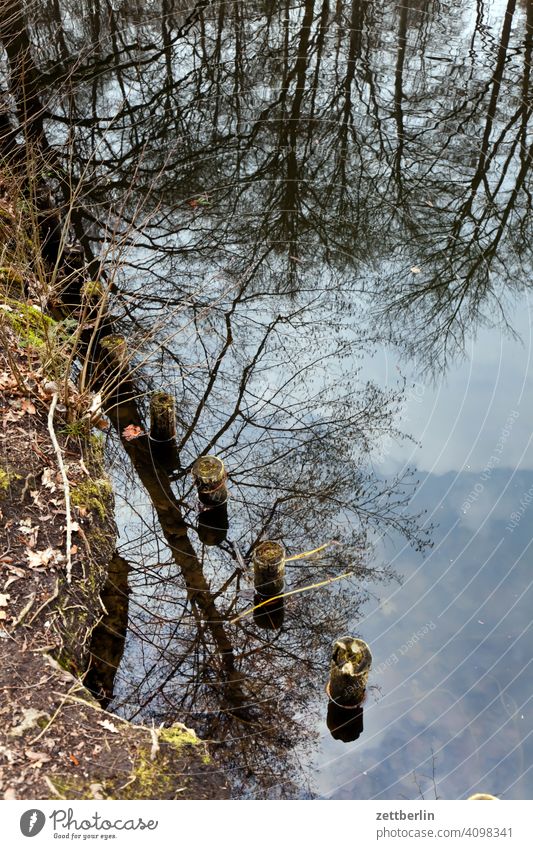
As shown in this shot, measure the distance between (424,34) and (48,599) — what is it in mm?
11607

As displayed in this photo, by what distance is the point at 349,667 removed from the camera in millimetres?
5078

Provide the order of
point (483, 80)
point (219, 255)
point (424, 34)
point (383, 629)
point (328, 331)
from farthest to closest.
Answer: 1. point (424, 34)
2. point (483, 80)
3. point (219, 255)
4. point (328, 331)
5. point (383, 629)

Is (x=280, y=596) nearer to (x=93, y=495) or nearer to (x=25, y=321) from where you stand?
(x=93, y=495)

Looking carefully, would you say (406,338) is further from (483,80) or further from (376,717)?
(483,80)

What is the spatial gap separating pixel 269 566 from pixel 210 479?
1.01 meters


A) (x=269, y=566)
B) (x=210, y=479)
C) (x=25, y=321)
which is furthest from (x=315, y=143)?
(x=269, y=566)

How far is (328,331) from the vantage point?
27.6 feet

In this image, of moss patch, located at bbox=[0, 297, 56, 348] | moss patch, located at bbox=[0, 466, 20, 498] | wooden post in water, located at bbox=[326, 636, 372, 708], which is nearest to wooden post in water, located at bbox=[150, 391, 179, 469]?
moss patch, located at bbox=[0, 297, 56, 348]

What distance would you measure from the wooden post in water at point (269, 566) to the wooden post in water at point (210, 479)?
2.71 feet

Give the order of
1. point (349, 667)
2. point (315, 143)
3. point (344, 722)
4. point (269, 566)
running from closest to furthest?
1. point (349, 667)
2. point (344, 722)
3. point (269, 566)
4. point (315, 143)

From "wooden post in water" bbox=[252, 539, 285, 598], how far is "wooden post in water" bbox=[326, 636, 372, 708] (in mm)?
819

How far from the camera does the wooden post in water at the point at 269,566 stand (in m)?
5.71

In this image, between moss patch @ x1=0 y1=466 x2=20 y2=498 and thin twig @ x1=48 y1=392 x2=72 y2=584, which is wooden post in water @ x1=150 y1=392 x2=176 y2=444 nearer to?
thin twig @ x1=48 y1=392 x2=72 y2=584
